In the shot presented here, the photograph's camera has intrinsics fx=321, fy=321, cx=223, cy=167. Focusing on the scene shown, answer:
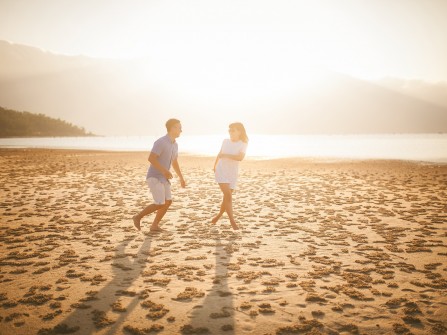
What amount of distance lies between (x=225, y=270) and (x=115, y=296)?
2314mm

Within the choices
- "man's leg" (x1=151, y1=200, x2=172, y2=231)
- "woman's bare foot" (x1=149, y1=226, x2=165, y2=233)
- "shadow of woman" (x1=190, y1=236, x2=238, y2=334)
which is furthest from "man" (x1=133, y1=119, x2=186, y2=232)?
"shadow of woman" (x1=190, y1=236, x2=238, y2=334)

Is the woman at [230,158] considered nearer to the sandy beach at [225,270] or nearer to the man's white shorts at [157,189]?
the sandy beach at [225,270]

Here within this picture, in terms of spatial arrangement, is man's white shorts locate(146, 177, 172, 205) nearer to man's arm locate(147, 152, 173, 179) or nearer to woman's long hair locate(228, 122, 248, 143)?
man's arm locate(147, 152, 173, 179)

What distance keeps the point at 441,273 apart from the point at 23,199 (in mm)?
16123

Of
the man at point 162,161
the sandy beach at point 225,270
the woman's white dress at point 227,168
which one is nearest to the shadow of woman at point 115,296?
the sandy beach at point 225,270

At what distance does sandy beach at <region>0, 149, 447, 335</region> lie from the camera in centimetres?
488

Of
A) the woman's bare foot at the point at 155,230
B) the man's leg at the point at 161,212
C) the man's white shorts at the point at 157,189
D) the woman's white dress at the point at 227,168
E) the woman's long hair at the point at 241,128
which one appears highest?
the woman's long hair at the point at 241,128

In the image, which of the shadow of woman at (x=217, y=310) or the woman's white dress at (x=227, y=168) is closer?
the shadow of woman at (x=217, y=310)

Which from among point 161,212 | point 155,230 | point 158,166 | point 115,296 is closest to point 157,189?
point 158,166

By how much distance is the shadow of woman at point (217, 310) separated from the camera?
15.6ft

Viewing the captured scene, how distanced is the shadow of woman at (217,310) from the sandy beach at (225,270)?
2cm

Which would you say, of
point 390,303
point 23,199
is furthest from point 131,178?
point 390,303

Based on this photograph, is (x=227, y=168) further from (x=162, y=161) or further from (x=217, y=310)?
(x=217, y=310)

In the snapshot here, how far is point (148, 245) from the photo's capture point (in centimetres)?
864
